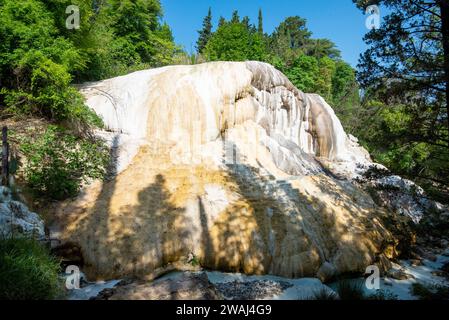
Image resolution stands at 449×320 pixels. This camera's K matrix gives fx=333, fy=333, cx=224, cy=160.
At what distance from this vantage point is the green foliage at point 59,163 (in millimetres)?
9008

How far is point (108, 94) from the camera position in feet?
44.9

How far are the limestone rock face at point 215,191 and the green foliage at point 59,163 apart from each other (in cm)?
50

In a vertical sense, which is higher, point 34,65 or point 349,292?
point 34,65

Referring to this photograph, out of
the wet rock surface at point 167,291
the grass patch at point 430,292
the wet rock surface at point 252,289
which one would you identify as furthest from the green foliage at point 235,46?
the wet rock surface at point 167,291

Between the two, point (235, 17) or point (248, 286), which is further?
point (235, 17)

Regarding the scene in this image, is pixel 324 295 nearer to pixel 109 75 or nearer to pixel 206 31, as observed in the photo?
pixel 109 75

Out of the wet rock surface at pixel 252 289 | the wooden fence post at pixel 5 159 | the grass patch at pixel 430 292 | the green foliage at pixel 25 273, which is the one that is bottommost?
the grass patch at pixel 430 292

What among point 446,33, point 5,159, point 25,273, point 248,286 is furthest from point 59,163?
point 446,33

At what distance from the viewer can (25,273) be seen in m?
5.15

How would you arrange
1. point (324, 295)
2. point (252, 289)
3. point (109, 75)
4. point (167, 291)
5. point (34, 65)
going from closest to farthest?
point (167, 291)
point (324, 295)
point (252, 289)
point (34, 65)
point (109, 75)

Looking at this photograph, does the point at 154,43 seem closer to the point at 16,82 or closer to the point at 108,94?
the point at 108,94

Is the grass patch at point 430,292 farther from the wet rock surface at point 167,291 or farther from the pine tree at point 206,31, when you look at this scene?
the pine tree at point 206,31

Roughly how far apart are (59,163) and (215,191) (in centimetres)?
461
